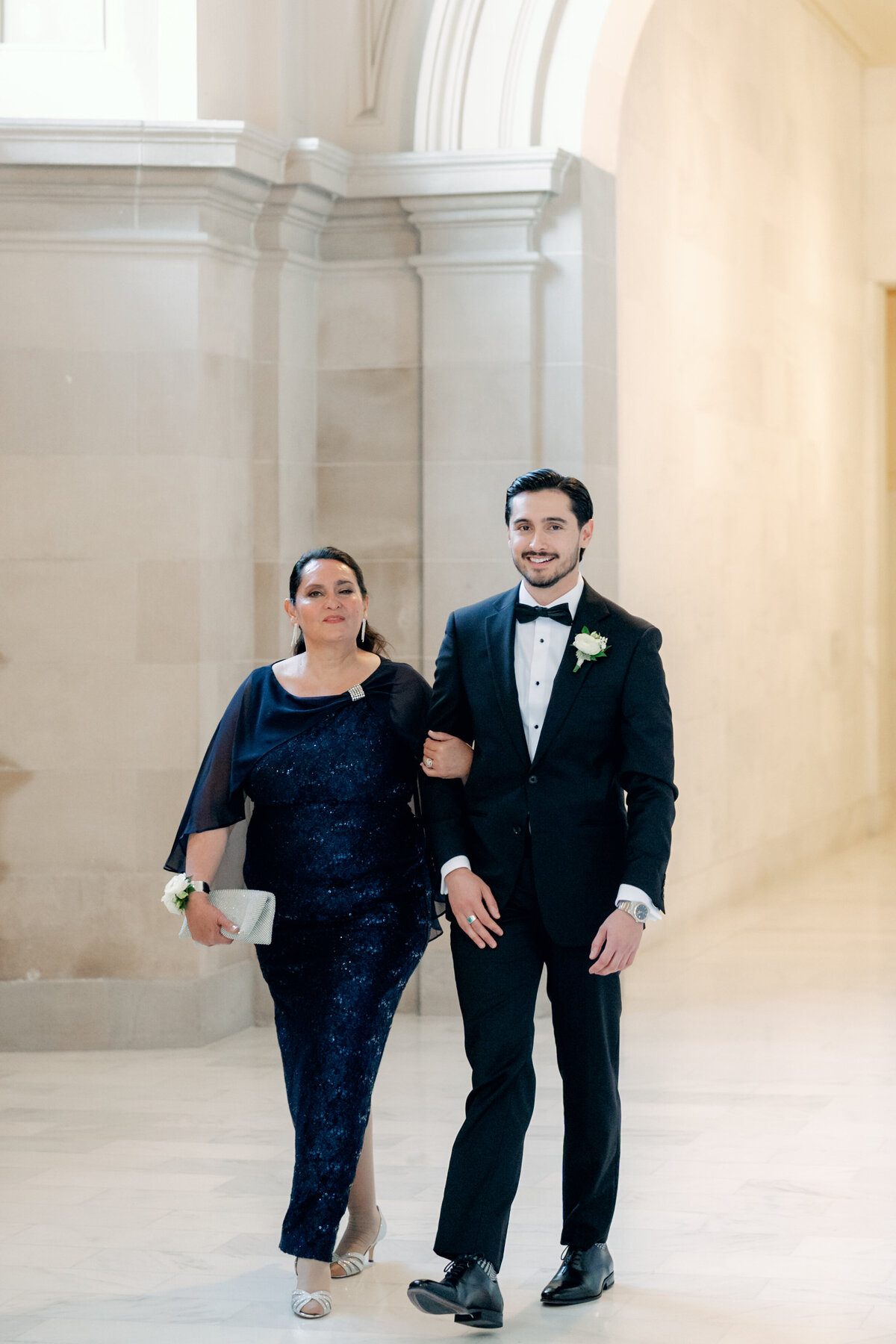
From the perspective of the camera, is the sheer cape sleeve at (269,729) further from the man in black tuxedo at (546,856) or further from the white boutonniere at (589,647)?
the white boutonniere at (589,647)

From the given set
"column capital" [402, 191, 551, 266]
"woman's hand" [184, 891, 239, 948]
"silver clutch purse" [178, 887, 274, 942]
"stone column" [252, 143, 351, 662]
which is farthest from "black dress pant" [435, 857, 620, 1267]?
"column capital" [402, 191, 551, 266]

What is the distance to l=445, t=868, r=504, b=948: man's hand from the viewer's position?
13.5 feet

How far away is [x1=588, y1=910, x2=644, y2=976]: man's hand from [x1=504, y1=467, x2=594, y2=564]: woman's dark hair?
2.66 feet

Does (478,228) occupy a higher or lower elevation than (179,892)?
higher

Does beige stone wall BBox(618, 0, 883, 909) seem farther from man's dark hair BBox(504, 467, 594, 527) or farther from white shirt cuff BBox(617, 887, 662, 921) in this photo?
white shirt cuff BBox(617, 887, 662, 921)

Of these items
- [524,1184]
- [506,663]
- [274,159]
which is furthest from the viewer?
[274,159]

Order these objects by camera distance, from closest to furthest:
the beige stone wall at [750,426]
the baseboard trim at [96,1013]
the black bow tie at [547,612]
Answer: the black bow tie at [547,612] < the baseboard trim at [96,1013] < the beige stone wall at [750,426]

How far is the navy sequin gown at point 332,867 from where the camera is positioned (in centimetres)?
430

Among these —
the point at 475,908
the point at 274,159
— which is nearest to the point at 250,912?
the point at 475,908

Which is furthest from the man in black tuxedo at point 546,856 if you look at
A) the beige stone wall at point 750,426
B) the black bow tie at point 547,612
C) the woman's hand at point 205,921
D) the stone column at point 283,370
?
the beige stone wall at point 750,426

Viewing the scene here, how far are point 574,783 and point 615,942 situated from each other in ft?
1.21

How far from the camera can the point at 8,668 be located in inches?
281

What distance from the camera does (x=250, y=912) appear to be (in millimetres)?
4293

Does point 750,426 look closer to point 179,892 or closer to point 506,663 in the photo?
point 506,663
